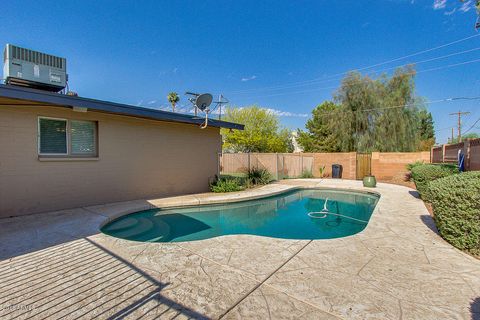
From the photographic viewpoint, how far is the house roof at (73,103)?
4.81 m

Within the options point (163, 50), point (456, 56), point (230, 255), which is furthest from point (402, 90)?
point (230, 255)

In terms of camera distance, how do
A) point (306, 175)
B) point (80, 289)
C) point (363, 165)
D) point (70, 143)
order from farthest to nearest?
1. point (306, 175)
2. point (363, 165)
3. point (70, 143)
4. point (80, 289)

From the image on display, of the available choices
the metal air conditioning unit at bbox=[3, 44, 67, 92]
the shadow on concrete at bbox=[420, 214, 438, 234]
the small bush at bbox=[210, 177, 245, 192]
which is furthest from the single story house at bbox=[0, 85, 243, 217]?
the shadow on concrete at bbox=[420, 214, 438, 234]

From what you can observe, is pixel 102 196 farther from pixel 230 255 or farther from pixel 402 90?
pixel 402 90

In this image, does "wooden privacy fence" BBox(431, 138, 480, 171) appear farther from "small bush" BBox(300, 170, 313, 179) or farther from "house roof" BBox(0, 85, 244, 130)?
"house roof" BBox(0, 85, 244, 130)

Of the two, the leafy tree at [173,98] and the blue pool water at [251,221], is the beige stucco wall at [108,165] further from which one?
the leafy tree at [173,98]

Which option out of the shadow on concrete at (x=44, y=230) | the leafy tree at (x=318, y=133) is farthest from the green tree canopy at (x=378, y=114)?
the shadow on concrete at (x=44, y=230)

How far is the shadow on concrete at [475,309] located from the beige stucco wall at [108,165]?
754 cm

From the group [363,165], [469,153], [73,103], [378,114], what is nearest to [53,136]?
[73,103]

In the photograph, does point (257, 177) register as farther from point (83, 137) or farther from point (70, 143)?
point (70, 143)

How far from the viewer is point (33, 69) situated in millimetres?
5742

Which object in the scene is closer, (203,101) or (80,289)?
(80,289)

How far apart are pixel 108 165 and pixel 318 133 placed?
2430 cm

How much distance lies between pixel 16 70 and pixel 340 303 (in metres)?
7.60
